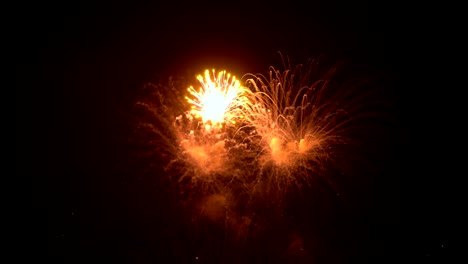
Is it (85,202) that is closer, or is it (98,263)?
(98,263)

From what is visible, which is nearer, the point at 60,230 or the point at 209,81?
the point at 209,81

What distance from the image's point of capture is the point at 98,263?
38.0 feet

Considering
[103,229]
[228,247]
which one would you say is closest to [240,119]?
[228,247]

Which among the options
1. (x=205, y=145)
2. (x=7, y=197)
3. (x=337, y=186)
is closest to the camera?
(x=205, y=145)

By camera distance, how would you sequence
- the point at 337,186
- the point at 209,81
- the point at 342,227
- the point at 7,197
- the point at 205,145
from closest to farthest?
the point at 209,81
the point at 205,145
the point at 342,227
the point at 337,186
the point at 7,197

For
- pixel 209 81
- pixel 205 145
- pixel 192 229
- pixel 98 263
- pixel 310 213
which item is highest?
pixel 209 81

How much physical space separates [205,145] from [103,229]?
4526 millimetres

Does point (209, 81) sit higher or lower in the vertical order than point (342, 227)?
higher

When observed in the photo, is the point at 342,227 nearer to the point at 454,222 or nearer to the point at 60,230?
the point at 454,222

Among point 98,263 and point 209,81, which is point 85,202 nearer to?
point 98,263

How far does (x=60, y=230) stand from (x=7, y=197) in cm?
353

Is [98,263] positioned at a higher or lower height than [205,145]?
lower

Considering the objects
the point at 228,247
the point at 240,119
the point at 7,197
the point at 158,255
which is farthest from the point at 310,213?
the point at 7,197

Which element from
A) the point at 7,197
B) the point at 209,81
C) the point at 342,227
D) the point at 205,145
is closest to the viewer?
the point at 209,81
